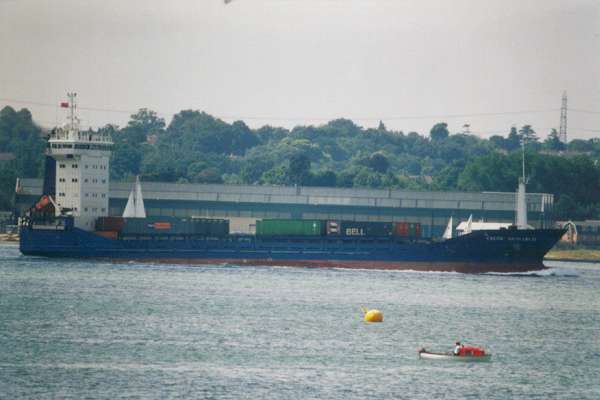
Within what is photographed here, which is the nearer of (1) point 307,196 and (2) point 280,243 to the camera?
(2) point 280,243

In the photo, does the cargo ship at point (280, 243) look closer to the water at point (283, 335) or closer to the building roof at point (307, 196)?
the water at point (283, 335)

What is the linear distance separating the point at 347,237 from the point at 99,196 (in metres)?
24.5

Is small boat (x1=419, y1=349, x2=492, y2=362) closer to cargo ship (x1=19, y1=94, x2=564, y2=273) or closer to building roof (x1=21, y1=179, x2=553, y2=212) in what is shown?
cargo ship (x1=19, y1=94, x2=564, y2=273)

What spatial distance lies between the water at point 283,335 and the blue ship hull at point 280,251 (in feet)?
10.5

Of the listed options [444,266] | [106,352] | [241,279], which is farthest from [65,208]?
[106,352]

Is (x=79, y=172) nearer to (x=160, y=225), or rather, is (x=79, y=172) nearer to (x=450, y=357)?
(x=160, y=225)

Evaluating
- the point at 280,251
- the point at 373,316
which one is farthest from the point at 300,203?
the point at 373,316

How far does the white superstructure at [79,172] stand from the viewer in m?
120

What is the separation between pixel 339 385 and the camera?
188 feet

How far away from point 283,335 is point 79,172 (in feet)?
178

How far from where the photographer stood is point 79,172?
397 ft

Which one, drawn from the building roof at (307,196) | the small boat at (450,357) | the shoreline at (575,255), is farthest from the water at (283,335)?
the shoreline at (575,255)

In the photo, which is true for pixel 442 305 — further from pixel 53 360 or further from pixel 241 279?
pixel 53 360

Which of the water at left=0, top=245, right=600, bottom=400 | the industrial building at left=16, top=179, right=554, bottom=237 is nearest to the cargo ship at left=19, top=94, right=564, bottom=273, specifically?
the water at left=0, top=245, right=600, bottom=400
